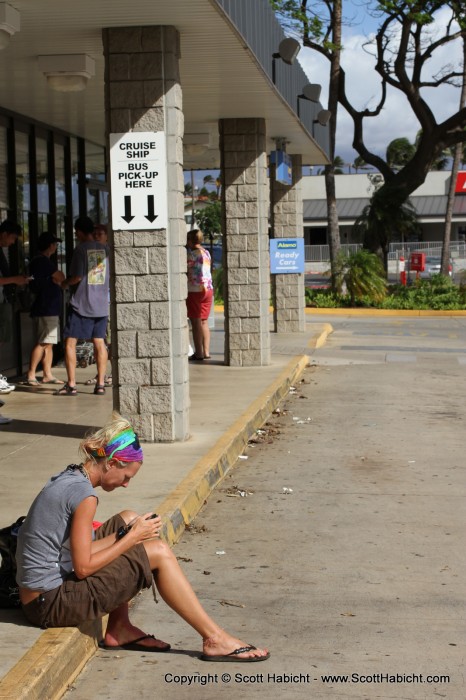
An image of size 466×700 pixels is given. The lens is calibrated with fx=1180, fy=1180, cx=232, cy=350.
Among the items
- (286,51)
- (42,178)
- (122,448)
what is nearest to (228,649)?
(122,448)

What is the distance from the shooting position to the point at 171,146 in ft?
31.9

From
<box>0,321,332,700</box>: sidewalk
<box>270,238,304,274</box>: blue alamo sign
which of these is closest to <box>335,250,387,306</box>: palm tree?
<box>270,238,304,274</box>: blue alamo sign

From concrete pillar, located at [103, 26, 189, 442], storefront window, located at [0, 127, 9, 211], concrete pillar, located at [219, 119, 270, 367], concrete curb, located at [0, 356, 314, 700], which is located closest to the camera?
concrete curb, located at [0, 356, 314, 700]

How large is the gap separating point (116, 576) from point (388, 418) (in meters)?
7.58

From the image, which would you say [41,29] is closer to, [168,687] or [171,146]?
[171,146]

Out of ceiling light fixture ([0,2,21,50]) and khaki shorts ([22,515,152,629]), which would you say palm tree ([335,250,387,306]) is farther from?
khaki shorts ([22,515,152,629])

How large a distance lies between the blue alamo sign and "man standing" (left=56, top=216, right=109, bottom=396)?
8.92 meters

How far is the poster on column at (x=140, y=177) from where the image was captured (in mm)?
9664

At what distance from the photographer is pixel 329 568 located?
6668 millimetres

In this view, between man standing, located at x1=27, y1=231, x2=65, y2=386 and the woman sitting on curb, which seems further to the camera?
man standing, located at x1=27, y1=231, x2=65, y2=386

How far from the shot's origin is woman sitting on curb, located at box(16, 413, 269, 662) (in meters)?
4.98

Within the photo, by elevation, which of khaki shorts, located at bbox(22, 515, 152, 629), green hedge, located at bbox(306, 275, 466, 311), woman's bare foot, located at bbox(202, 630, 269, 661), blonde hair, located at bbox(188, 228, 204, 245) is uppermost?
blonde hair, located at bbox(188, 228, 204, 245)

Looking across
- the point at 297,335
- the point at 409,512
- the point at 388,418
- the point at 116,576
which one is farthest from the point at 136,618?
the point at 297,335

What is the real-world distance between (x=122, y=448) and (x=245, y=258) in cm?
1116
